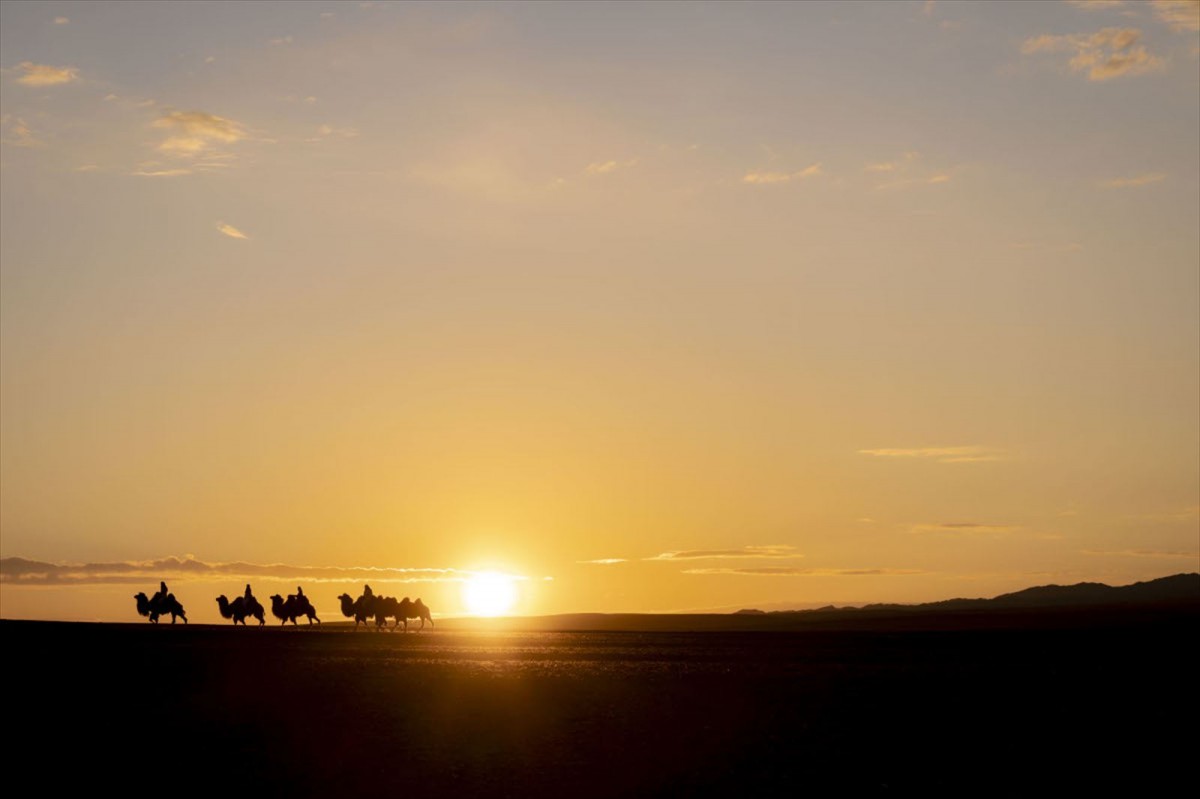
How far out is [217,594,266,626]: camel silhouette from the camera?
2899 inches

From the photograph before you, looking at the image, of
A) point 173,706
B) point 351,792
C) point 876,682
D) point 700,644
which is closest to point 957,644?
point 700,644

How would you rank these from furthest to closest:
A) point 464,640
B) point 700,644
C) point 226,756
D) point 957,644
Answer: point 464,640 < point 700,644 < point 957,644 < point 226,756

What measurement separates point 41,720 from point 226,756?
5.98 meters

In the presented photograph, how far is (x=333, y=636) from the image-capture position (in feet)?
202

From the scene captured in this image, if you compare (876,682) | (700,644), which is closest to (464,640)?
(700,644)

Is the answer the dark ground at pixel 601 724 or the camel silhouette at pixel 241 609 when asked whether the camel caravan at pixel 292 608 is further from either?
the dark ground at pixel 601 724

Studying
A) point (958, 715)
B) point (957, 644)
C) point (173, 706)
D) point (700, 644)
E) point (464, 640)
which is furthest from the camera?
point (464, 640)

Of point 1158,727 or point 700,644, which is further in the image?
point 700,644

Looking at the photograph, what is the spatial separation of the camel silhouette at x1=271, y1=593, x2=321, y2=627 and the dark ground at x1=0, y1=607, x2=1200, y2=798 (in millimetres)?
32498

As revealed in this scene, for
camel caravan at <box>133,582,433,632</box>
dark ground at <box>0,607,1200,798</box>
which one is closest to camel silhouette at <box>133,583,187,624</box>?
camel caravan at <box>133,582,433,632</box>

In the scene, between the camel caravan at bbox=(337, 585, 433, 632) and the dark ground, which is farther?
the camel caravan at bbox=(337, 585, 433, 632)

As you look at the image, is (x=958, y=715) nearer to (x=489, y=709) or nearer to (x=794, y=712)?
(x=794, y=712)

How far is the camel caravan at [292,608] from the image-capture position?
69.9 meters

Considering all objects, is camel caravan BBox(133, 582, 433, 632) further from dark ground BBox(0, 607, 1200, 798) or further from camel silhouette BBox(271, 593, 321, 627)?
dark ground BBox(0, 607, 1200, 798)
